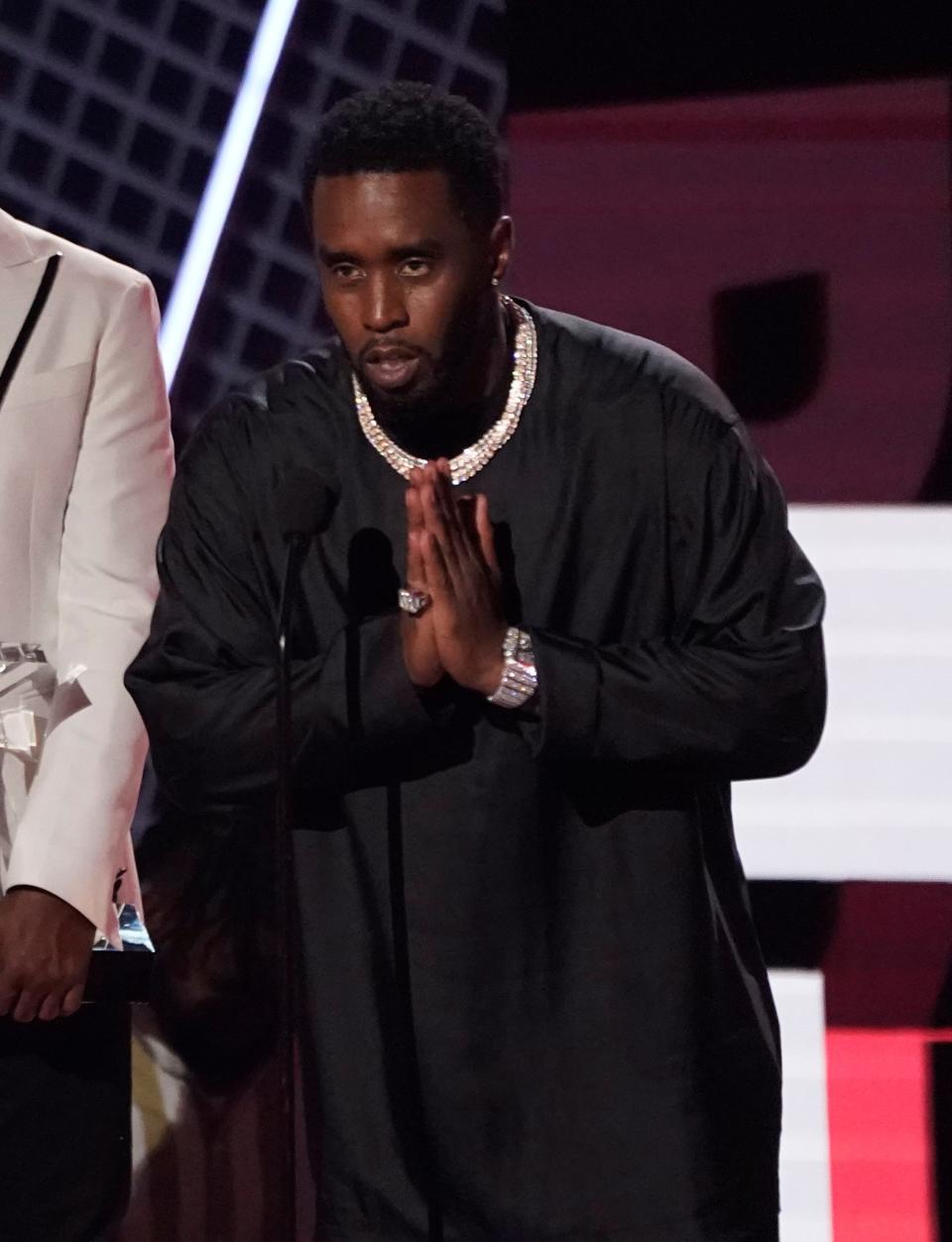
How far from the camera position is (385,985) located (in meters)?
2.01

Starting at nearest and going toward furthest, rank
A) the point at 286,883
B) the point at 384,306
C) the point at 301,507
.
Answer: the point at 286,883 < the point at 301,507 < the point at 384,306

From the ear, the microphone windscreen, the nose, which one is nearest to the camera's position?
the microphone windscreen

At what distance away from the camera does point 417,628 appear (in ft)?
6.28

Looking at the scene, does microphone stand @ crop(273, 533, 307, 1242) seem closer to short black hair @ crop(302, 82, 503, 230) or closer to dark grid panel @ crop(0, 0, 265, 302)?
short black hair @ crop(302, 82, 503, 230)

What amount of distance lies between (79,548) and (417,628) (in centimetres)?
54

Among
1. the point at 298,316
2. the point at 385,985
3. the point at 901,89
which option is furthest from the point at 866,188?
the point at 385,985

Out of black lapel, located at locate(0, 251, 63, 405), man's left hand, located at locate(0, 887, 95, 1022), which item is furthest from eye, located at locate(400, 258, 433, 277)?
man's left hand, located at locate(0, 887, 95, 1022)

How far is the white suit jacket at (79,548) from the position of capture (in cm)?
219

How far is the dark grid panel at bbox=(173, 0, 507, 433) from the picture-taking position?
300 centimetres

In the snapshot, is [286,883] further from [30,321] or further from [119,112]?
[119,112]

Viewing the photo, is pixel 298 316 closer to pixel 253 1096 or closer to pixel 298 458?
pixel 298 458

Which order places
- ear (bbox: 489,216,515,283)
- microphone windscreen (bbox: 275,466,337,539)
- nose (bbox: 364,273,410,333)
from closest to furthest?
microphone windscreen (bbox: 275,466,337,539) < nose (bbox: 364,273,410,333) < ear (bbox: 489,216,515,283)

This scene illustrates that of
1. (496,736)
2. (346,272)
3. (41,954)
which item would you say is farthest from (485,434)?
(41,954)

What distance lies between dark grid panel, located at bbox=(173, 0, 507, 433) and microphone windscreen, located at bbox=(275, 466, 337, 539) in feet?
4.06
